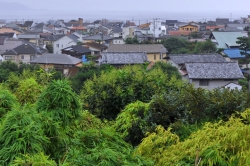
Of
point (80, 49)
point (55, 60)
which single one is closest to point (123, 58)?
point (55, 60)

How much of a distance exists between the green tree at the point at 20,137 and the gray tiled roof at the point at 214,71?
52.0ft

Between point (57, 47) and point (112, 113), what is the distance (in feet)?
108

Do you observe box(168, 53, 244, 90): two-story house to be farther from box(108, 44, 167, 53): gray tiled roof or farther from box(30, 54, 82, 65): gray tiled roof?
box(108, 44, 167, 53): gray tiled roof

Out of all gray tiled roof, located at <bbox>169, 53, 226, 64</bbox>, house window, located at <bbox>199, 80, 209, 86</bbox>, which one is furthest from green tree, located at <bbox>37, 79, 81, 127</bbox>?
gray tiled roof, located at <bbox>169, 53, 226, 64</bbox>

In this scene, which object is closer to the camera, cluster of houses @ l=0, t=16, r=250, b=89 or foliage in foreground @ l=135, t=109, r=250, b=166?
foliage in foreground @ l=135, t=109, r=250, b=166

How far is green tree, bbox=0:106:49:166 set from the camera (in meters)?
3.07

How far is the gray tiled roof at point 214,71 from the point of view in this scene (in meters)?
18.4

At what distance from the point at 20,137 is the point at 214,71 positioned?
16.6m

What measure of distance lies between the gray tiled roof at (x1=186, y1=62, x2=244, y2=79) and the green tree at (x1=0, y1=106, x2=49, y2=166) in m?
15.8

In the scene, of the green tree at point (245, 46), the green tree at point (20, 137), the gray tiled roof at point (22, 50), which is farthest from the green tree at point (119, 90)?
the gray tiled roof at point (22, 50)

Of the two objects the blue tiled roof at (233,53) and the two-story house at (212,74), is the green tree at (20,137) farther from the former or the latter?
the blue tiled roof at (233,53)

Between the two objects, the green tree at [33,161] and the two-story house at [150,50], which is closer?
the green tree at [33,161]

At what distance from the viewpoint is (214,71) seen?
61.1ft

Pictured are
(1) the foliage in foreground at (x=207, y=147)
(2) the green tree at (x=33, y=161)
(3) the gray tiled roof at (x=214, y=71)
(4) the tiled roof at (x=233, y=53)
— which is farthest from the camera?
(4) the tiled roof at (x=233, y=53)
